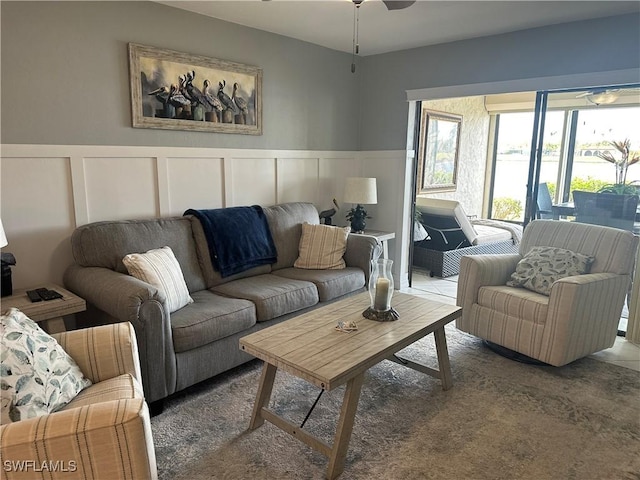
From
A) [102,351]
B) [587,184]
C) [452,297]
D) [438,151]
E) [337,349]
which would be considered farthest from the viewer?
[438,151]

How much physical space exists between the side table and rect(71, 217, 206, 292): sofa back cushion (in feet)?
1.14

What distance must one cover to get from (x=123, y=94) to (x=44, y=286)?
1.36 m

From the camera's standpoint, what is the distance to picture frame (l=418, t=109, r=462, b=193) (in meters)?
5.75

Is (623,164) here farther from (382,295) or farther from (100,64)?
(100,64)

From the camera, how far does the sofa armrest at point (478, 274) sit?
10.4 ft

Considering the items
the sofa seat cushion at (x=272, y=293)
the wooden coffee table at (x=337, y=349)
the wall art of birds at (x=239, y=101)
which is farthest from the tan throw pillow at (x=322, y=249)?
the wall art of birds at (x=239, y=101)

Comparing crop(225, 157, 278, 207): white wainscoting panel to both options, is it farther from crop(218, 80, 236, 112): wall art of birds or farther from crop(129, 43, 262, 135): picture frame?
crop(218, 80, 236, 112): wall art of birds

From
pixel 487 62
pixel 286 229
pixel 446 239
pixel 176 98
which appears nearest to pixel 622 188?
pixel 487 62

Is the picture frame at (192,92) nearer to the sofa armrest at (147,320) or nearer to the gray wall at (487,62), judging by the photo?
the sofa armrest at (147,320)

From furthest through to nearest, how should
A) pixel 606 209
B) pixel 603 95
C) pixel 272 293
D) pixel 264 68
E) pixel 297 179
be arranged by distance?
pixel 297 179 < pixel 264 68 < pixel 606 209 < pixel 603 95 < pixel 272 293

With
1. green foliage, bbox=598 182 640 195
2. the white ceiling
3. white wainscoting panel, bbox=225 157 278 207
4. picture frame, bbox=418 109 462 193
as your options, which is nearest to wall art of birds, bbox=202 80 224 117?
white wainscoting panel, bbox=225 157 278 207

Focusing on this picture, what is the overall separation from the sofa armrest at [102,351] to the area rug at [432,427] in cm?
50

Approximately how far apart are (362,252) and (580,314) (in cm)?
159

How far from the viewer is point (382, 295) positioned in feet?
8.07
